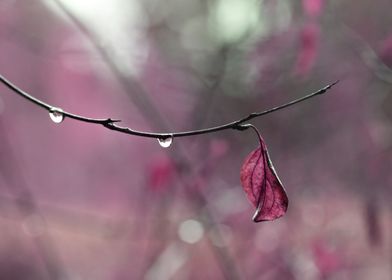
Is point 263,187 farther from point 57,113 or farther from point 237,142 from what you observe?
point 237,142

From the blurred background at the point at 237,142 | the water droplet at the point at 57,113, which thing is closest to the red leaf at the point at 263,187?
the water droplet at the point at 57,113

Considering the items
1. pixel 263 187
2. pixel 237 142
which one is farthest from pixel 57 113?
pixel 237 142

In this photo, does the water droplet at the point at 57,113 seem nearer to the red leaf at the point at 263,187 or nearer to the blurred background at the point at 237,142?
the red leaf at the point at 263,187

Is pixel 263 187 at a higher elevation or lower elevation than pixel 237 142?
lower

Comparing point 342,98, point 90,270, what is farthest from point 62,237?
point 342,98

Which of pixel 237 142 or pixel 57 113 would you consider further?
pixel 237 142

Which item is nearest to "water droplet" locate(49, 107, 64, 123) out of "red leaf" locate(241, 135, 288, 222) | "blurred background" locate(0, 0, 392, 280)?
"red leaf" locate(241, 135, 288, 222)

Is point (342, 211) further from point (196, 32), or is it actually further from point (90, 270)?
point (90, 270)
